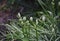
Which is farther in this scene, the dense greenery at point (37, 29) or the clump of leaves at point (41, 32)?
the clump of leaves at point (41, 32)

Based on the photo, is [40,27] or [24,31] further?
[40,27]

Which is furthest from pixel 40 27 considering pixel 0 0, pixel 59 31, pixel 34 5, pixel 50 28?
pixel 0 0

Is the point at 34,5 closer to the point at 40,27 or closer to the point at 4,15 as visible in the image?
the point at 4,15

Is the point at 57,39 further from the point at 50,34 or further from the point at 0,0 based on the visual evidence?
the point at 0,0

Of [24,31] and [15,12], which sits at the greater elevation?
[24,31]

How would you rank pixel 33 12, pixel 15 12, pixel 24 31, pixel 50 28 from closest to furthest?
pixel 24 31
pixel 50 28
pixel 33 12
pixel 15 12

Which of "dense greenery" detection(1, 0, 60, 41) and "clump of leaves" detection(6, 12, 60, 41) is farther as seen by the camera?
"clump of leaves" detection(6, 12, 60, 41)

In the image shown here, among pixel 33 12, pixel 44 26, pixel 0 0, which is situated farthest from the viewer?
pixel 0 0

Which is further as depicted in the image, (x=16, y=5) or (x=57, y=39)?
(x=16, y=5)

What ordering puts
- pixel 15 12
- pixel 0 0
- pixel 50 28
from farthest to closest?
pixel 0 0 → pixel 15 12 → pixel 50 28
